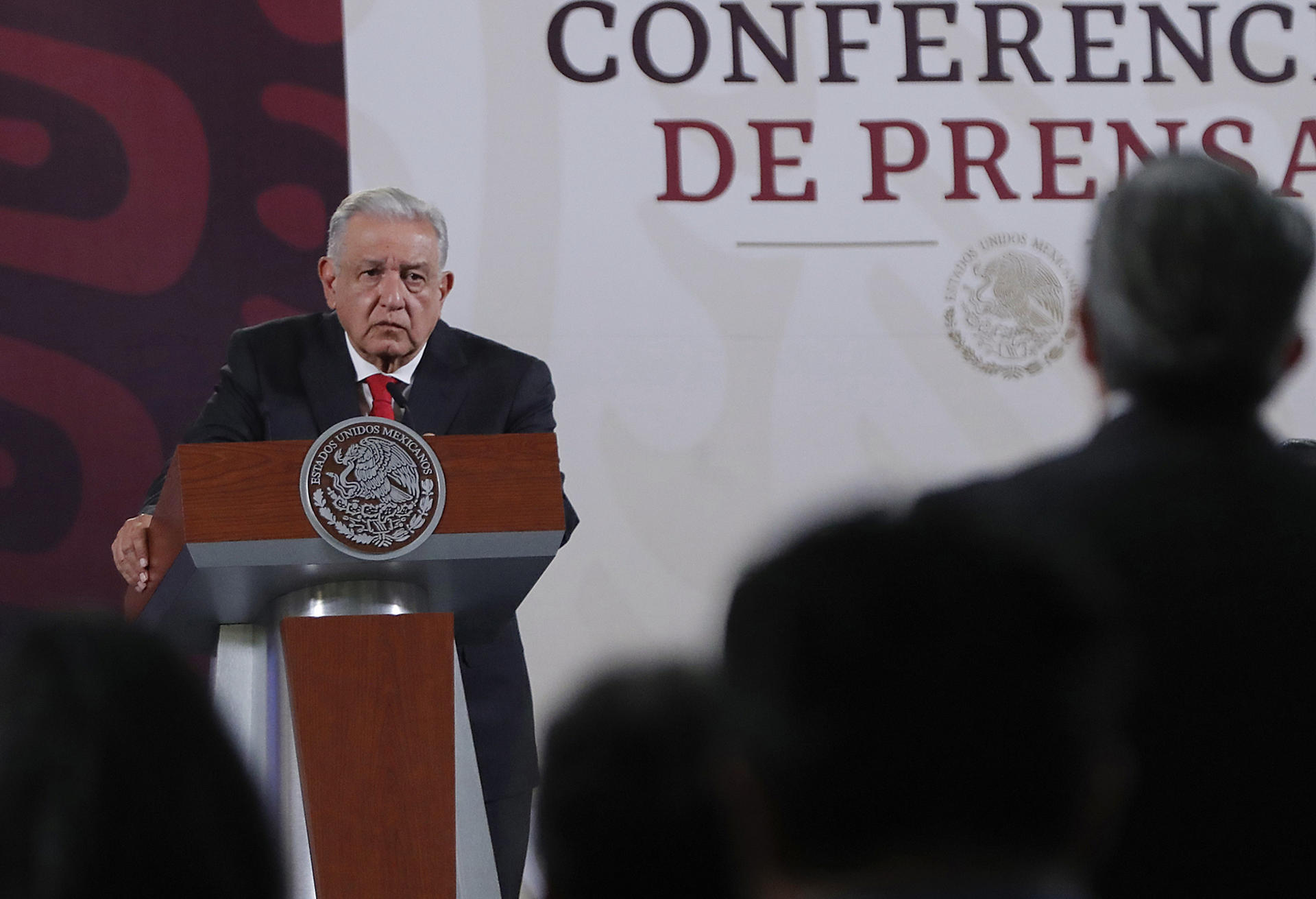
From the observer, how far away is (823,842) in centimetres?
70

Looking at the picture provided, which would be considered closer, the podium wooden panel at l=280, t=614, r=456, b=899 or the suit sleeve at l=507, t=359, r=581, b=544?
the podium wooden panel at l=280, t=614, r=456, b=899

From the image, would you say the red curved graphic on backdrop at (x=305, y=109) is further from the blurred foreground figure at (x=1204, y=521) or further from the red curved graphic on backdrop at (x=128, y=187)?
the blurred foreground figure at (x=1204, y=521)

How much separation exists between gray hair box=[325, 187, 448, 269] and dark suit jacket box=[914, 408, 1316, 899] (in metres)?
2.29

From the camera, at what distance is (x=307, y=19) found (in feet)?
15.8

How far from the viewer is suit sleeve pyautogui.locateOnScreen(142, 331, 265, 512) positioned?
128 inches

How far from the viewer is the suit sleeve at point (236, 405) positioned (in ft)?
10.6

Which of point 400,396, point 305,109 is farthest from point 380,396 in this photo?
point 305,109

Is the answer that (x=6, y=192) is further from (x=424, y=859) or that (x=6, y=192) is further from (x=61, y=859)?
(x=61, y=859)

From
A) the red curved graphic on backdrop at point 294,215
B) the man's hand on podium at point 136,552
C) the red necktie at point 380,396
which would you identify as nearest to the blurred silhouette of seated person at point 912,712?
the man's hand on podium at point 136,552

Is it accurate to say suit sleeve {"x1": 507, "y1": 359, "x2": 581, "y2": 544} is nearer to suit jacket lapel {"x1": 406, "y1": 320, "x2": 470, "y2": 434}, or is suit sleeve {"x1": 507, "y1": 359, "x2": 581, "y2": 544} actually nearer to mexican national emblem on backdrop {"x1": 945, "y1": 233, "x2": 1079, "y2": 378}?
suit jacket lapel {"x1": 406, "y1": 320, "x2": 470, "y2": 434}

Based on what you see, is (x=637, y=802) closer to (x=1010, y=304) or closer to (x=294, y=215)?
(x=294, y=215)

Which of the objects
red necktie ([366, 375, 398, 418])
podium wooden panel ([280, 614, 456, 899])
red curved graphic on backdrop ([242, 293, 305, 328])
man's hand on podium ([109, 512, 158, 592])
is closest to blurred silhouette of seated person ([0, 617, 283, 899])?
podium wooden panel ([280, 614, 456, 899])

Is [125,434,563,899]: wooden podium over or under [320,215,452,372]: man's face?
under

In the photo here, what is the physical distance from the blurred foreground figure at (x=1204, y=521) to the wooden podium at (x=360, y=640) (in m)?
1.27
